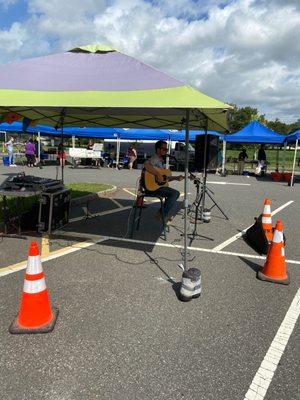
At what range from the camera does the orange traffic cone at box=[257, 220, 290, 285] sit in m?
4.71

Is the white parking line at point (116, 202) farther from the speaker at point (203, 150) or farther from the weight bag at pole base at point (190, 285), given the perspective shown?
the weight bag at pole base at point (190, 285)

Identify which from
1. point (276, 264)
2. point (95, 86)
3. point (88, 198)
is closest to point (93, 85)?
point (95, 86)

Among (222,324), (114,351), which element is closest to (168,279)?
(222,324)

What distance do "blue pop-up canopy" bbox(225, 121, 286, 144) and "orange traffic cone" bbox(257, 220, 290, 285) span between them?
1757cm

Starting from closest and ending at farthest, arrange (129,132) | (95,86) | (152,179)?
(95,86), (152,179), (129,132)

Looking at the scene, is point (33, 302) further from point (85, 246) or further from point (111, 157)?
point (111, 157)

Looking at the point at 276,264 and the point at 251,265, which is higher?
the point at 276,264

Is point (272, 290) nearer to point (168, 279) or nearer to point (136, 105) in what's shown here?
point (168, 279)

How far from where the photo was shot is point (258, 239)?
616 cm

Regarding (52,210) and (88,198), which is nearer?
(52,210)

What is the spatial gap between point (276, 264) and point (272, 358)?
1864 mm

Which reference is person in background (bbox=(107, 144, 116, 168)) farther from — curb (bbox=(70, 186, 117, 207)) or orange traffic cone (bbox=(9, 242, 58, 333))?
orange traffic cone (bbox=(9, 242, 58, 333))

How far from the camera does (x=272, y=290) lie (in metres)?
→ 4.48

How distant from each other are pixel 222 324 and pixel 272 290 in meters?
1.20
